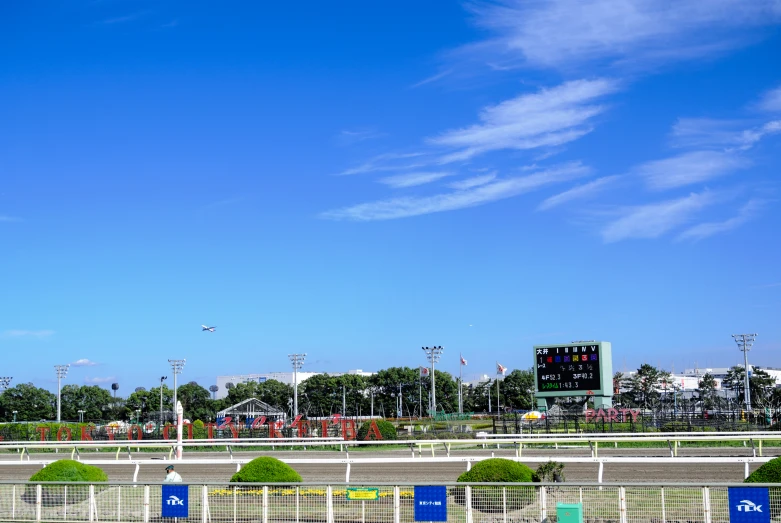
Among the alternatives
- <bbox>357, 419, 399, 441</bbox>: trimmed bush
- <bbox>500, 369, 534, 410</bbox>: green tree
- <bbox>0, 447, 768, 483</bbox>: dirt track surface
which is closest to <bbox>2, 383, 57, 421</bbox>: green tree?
<bbox>500, 369, 534, 410</bbox>: green tree

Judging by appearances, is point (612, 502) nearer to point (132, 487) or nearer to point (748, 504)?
point (748, 504)

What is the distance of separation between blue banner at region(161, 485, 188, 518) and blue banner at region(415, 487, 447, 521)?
4.18 m

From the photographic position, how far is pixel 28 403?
124688 mm

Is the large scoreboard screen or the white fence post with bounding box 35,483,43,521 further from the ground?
the large scoreboard screen

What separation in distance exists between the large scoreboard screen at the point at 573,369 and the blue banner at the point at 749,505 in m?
38.3

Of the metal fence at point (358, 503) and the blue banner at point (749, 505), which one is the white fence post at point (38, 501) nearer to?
the metal fence at point (358, 503)

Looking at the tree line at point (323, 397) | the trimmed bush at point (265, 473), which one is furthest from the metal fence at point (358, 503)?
the tree line at point (323, 397)

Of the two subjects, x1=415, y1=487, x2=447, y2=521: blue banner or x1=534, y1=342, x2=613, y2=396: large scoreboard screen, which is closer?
x1=415, y1=487, x2=447, y2=521: blue banner

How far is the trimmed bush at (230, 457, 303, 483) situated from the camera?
19188 mm

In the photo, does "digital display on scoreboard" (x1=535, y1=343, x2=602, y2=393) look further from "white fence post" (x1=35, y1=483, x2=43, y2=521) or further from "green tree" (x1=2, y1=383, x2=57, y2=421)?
"green tree" (x1=2, y1=383, x2=57, y2=421)

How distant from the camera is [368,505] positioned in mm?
14352

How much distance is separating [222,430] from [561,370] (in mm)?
21340

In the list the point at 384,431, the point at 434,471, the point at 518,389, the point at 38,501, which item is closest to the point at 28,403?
the point at 518,389

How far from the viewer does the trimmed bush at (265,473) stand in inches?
755
